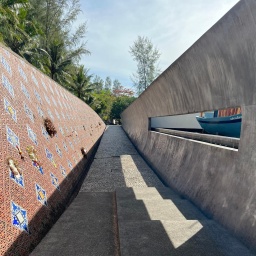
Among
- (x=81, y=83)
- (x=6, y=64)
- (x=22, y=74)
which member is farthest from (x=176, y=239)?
(x=81, y=83)

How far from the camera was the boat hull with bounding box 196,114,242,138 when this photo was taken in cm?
1026

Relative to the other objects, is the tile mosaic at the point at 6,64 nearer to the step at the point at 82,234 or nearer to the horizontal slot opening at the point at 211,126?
the step at the point at 82,234

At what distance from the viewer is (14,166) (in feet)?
10.3

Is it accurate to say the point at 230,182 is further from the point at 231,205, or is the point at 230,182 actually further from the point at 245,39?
the point at 245,39

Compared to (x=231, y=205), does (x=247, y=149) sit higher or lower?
higher

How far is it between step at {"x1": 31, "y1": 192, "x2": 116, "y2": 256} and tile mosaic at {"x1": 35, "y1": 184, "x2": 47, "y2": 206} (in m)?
0.41

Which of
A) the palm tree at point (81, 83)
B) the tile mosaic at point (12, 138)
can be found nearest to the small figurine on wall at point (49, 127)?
the tile mosaic at point (12, 138)

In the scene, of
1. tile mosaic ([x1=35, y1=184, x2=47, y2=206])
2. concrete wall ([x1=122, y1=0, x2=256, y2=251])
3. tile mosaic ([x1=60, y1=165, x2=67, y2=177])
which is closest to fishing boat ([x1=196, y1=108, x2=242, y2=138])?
concrete wall ([x1=122, y1=0, x2=256, y2=251])

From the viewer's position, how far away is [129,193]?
4992 millimetres

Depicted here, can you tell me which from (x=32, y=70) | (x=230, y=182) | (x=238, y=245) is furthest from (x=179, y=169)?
(x=32, y=70)

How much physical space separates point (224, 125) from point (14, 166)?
10492 mm

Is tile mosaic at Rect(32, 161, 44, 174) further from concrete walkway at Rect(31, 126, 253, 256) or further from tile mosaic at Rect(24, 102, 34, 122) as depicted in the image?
tile mosaic at Rect(24, 102, 34, 122)

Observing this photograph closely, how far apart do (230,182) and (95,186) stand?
4255 mm

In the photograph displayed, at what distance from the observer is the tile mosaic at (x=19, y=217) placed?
8.90 ft
